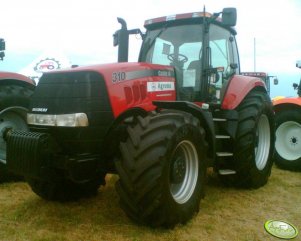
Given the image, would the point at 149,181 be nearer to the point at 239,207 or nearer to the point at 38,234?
the point at 38,234

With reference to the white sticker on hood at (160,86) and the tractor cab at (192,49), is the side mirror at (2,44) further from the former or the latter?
the white sticker on hood at (160,86)

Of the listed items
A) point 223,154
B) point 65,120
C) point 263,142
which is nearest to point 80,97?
point 65,120

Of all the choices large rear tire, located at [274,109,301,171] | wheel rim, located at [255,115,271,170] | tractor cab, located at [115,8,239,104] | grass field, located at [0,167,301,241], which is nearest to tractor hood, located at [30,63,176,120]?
tractor cab, located at [115,8,239,104]

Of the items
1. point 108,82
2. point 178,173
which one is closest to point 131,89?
point 108,82

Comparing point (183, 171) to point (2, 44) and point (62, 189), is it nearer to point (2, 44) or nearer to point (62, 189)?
point (62, 189)

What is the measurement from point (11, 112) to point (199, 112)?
2.79m

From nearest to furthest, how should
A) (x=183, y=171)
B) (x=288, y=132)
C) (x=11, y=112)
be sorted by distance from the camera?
(x=183, y=171)
(x=11, y=112)
(x=288, y=132)

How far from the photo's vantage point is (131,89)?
386 cm

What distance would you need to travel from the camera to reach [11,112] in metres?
5.27

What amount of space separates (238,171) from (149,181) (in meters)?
1.99

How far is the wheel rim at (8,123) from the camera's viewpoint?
5160 millimetres

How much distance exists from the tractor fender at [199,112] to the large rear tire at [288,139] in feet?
9.47

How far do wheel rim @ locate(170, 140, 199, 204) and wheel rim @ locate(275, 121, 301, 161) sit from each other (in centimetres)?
331

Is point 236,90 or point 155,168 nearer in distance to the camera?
point 155,168
